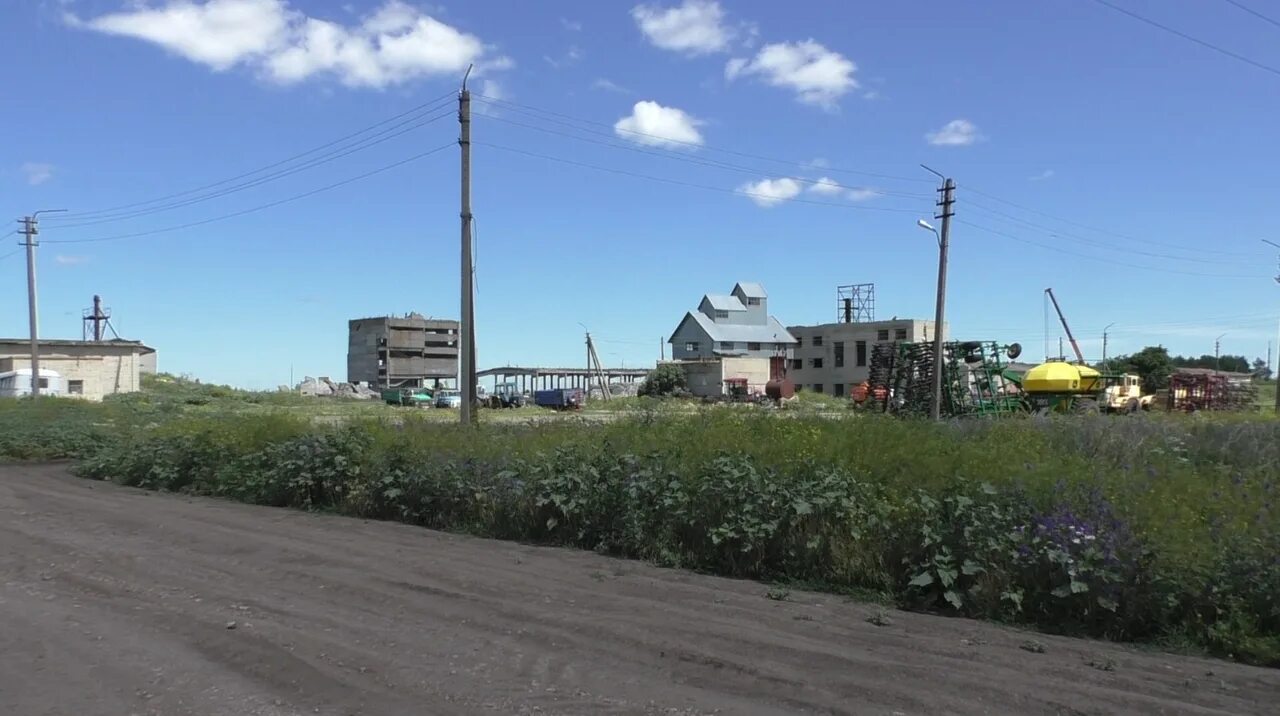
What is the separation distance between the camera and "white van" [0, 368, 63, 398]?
5869 cm

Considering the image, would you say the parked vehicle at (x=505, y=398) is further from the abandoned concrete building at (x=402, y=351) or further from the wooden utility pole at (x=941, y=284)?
the abandoned concrete building at (x=402, y=351)

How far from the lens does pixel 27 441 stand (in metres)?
26.1

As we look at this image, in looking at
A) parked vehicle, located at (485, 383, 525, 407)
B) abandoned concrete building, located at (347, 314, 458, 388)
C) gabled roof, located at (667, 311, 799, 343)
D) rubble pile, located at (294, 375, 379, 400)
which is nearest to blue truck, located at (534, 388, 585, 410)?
parked vehicle, located at (485, 383, 525, 407)

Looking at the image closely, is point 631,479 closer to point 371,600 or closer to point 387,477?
point 371,600

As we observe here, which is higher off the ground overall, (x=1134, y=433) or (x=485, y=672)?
(x=1134, y=433)

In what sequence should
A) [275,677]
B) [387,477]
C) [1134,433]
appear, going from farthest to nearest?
[387,477]
[1134,433]
[275,677]

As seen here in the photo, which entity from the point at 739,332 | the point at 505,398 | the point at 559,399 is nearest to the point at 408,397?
the point at 505,398

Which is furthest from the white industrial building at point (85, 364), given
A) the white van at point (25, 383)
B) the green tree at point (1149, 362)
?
the green tree at point (1149, 362)

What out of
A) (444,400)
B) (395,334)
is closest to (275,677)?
(444,400)

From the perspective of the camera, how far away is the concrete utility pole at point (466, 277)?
73.3 feet

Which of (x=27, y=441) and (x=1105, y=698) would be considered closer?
(x=1105, y=698)

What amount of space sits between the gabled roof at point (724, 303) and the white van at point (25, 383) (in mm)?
67464

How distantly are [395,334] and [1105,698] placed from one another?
131191 millimetres

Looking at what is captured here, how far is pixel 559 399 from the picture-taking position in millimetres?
68500
